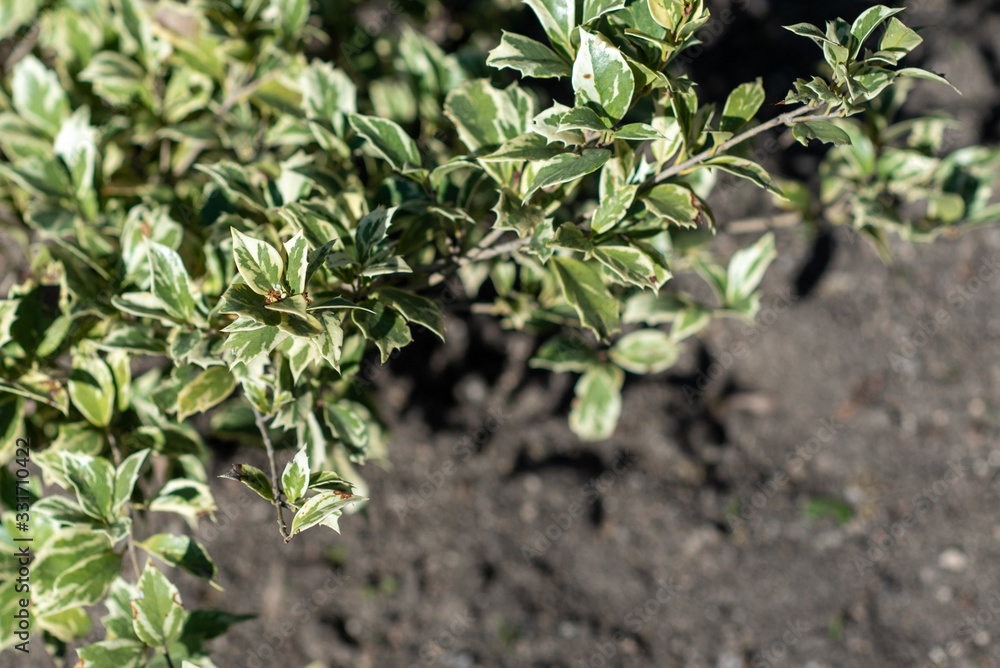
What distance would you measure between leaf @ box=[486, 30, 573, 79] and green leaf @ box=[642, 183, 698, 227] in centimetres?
21

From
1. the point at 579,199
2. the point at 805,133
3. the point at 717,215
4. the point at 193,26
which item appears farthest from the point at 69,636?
the point at 717,215

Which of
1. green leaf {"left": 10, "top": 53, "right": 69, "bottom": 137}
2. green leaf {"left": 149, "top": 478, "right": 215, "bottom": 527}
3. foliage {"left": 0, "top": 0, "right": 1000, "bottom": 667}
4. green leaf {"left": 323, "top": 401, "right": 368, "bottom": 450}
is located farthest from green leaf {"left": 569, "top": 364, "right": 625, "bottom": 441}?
green leaf {"left": 10, "top": 53, "right": 69, "bottom": 137}

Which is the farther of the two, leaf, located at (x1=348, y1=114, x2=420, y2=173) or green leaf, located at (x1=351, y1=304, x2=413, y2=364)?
leaf, located at (x1=348, y1=114, x2=420, y2=173)

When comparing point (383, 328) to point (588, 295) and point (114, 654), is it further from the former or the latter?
point (114, 654)

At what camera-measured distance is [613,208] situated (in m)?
0.93

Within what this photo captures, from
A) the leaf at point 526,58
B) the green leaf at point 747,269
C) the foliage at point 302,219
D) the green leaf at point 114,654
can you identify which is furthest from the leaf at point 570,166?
the green leaf at point 114,654

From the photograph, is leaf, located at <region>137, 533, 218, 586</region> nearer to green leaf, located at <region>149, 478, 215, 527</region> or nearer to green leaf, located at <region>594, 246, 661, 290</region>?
green leaf, located at <region>149, 478, 215, 527</region>

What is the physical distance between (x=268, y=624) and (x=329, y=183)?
58.1 inches

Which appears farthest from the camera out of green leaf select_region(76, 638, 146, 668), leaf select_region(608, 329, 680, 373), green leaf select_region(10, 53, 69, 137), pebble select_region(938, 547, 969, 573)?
pebble select_region(938, 547, 969, 573)

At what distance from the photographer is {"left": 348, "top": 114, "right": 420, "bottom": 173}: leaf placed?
110 centimetres

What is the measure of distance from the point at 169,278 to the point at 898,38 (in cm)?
105

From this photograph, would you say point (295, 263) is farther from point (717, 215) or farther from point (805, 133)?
point (717, 215)

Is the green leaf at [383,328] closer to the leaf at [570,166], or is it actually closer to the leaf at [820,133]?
the leaf at [570,166]

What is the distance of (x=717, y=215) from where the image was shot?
2.46m
